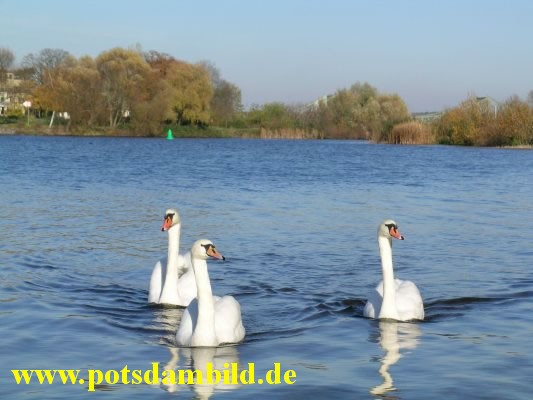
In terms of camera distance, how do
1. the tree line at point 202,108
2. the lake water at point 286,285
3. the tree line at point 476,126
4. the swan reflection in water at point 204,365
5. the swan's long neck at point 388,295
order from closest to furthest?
1. the swan reflection in water at point 204,365
2. the lake water at point 286,285
3. the swan's long neck at point 388,295
4. the tree line at point 476,126
5. the tree line at point 202,108

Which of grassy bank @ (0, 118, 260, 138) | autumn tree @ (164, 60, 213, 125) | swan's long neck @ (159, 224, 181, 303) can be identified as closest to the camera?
swan's long neck @ (159, 224, 181, 303)

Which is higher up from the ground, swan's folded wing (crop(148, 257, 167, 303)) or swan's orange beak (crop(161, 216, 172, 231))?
swan's orange beak (crop(161, 216, 172, 231))

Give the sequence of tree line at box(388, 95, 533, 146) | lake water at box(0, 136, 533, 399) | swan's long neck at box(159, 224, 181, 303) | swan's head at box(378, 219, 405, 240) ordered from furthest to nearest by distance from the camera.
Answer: tree line at box(388, 95, 533, 146) < swan's long neck at box(159, 224, 181, 303) < swan's head at box(378, 219, 405, 240) < lake water at box(0, 136, 533, 399)

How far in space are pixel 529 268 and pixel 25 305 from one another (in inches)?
342

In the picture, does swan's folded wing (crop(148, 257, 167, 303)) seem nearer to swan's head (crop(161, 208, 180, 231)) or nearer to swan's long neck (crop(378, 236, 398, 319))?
swan's head (crop(161, 208, 180, 231))

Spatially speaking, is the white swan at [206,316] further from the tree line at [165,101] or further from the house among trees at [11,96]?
the house among trees at [11,96]

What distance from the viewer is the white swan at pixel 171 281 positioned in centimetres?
1263

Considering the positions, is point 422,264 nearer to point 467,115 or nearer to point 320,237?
point 320,237

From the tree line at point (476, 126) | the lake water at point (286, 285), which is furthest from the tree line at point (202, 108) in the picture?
the lake water at point (286, 285)

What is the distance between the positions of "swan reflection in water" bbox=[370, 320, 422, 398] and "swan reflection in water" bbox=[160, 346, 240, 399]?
4.76ft

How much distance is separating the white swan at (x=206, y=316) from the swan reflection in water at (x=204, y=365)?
108 mm

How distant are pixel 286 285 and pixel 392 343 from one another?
4.08m

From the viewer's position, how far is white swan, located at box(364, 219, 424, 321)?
11809 millimetres

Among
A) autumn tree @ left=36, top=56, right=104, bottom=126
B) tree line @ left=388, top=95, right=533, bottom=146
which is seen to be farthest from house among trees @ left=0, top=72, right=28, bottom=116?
Result: tree line @ left=388, top=95, right=533, bottom=146
